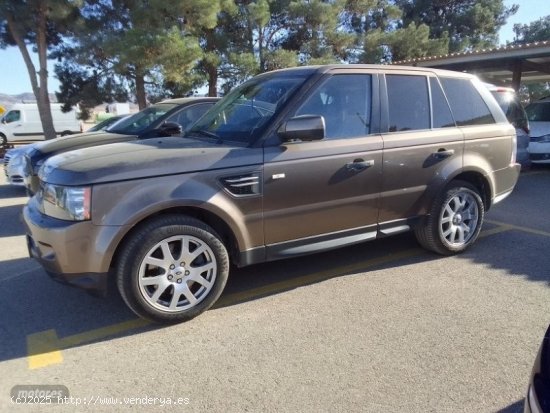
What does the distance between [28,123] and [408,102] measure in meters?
22.5

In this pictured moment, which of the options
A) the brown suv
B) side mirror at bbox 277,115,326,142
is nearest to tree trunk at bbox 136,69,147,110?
the brown suv

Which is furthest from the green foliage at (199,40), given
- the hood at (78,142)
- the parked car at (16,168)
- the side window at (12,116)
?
the hood at (78,142)

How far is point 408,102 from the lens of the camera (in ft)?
13.9

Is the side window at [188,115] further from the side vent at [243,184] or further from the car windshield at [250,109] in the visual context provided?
the side vent at [243,184]

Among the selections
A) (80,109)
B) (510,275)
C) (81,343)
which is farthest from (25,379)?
(80,109)

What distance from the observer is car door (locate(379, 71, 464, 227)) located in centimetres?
405

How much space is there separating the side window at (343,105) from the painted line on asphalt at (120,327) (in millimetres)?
1305

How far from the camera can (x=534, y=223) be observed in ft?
19.0

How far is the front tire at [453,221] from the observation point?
173 inches

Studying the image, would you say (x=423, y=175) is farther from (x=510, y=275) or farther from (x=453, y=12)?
(x=453, y=12)

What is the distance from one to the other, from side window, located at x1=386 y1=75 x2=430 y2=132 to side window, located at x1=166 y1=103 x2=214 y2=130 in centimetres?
347

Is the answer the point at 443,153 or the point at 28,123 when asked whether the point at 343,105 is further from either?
the point at 28,123

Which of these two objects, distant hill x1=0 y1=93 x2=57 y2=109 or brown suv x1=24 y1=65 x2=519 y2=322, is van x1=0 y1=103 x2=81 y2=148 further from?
brown suv x1=24 y1=65 x2=519 y2=322

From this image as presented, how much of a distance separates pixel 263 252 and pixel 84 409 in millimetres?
1661
